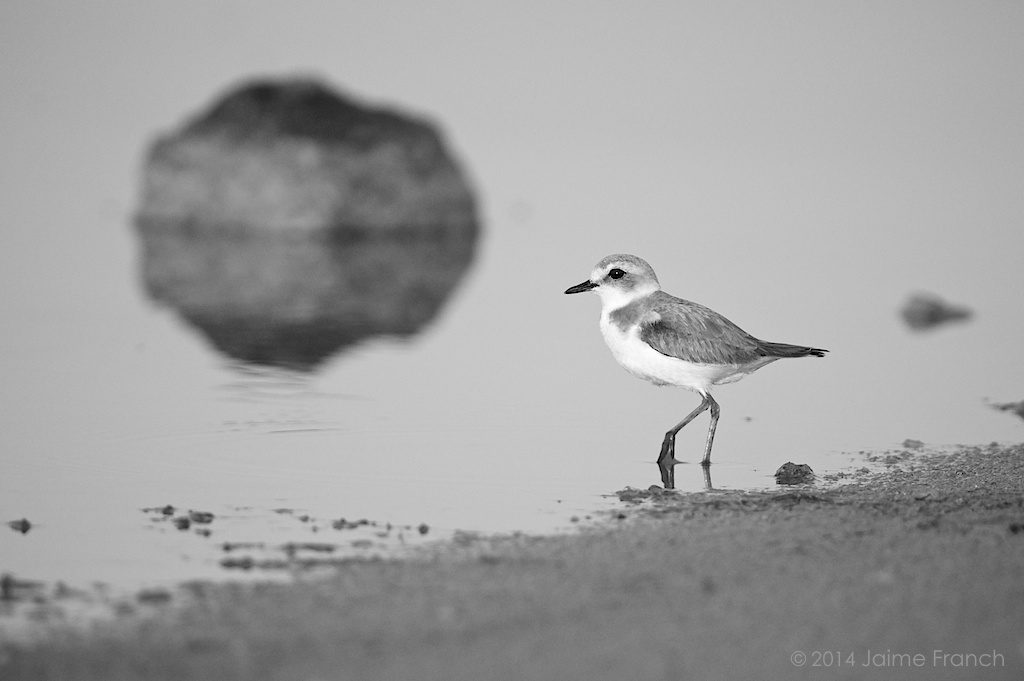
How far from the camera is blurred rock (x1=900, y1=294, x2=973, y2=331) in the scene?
17700 mm

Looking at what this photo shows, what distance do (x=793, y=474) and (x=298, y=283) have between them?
1262 cm

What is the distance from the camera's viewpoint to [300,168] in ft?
90.8

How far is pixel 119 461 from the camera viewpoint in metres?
9.22

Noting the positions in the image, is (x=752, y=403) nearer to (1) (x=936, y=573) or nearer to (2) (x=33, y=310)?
(1) (x=936, y=573)

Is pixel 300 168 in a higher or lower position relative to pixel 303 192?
higher

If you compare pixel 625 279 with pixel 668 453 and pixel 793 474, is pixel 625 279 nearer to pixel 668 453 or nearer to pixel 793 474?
pixel 668 453

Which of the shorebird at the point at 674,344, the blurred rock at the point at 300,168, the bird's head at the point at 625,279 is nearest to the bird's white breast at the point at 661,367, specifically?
the shorebird at the point at 674,344

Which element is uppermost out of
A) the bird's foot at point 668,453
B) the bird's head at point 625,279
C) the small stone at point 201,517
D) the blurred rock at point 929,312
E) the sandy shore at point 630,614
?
the blurred rock at point 929,312

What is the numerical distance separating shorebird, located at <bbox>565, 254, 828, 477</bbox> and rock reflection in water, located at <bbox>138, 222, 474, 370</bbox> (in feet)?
14.5

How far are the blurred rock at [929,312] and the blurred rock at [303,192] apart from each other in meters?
7.93

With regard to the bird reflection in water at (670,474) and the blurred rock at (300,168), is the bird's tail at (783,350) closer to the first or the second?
the bird reflection in water at (670,474)

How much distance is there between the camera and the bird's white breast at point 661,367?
9.67 meters

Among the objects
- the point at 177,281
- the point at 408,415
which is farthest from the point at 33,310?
the point at 408,415

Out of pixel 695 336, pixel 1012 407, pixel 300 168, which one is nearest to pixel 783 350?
pixel 695 336
